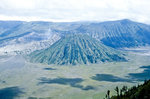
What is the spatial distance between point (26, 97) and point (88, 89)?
4853 centimetres

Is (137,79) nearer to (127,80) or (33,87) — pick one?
(127,80)

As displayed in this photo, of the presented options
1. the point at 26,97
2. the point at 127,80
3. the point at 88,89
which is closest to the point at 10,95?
the point at 26,97

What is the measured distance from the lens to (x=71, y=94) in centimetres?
15400

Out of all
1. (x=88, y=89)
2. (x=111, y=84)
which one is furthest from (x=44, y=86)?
(x=111, y=84)

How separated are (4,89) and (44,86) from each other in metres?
32.0

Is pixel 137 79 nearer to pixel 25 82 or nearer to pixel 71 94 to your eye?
pixel 71 94

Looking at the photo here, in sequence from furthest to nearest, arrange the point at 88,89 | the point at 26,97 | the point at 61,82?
the point at 61,82, the point at 88,89, the point at 26,97

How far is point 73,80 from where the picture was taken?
653ft

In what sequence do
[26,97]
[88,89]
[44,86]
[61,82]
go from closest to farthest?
[26,97] < [88,89] < [44,86] < [61,82]

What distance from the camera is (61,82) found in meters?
193

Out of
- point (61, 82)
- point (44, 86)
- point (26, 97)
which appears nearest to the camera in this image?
point (26, 97)

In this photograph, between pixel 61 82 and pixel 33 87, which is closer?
pixel 33 87

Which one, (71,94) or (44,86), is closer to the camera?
(71,94)

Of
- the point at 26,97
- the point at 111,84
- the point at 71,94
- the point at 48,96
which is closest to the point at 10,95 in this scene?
the point at 26,97
